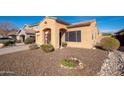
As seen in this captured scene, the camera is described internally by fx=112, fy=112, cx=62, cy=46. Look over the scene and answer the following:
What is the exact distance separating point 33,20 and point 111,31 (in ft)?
12.9

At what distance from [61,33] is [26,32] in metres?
2.07

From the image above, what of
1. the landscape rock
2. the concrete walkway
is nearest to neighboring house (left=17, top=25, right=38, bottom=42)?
the concrete walkway

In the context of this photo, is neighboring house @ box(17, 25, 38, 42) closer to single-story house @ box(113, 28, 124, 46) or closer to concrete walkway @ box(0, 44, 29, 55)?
concrete walkway @ box(0, 44, 29, 55)

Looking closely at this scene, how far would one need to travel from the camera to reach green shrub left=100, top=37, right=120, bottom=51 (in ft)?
19.1

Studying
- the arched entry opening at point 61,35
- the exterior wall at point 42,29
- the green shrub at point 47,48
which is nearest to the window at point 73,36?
the arched entry opening at point 61,35

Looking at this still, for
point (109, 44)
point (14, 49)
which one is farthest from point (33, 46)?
point (109, 44)

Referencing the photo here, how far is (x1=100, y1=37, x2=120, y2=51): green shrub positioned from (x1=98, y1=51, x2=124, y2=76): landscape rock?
388 millimetres

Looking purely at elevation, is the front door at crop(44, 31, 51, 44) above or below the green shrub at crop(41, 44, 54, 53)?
above

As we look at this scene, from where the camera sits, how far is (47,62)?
5.65 m

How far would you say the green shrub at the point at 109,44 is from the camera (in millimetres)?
5816

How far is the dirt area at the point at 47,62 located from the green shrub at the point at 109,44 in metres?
0.32

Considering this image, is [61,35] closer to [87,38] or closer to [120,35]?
[87,38]

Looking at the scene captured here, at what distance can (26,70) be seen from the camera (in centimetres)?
525
